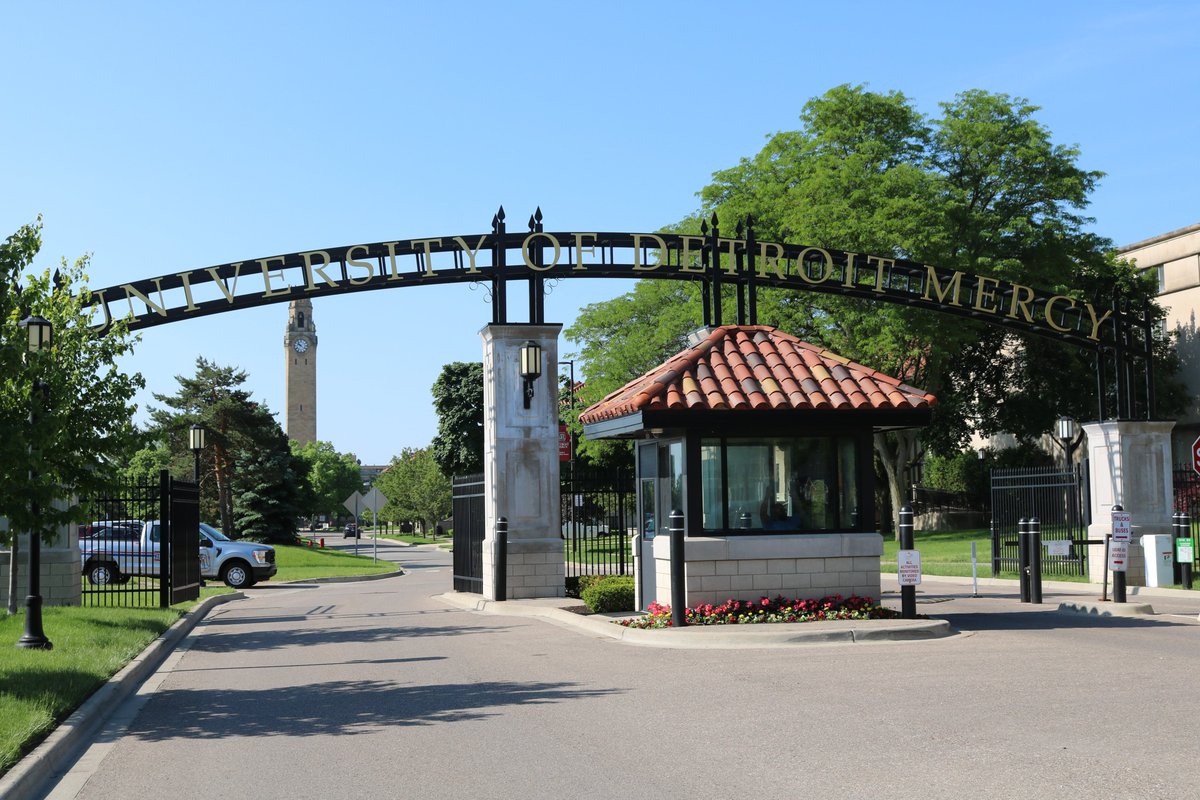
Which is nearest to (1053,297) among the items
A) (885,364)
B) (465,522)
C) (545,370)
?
(545,370)

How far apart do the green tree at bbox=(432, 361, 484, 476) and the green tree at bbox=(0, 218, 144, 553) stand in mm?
57552

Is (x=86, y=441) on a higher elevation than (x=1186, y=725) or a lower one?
higher

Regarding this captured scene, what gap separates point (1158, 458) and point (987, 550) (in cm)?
1322

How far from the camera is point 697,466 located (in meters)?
15.4

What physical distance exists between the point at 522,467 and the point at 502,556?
1617 mm

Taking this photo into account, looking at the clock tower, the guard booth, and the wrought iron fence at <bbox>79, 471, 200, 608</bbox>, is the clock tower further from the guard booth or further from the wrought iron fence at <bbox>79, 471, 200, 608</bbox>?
the guard booth

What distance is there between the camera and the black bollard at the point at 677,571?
14953mm

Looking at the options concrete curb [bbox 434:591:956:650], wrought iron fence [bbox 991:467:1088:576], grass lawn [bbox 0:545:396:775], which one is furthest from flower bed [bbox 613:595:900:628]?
wrought iron fence [bbox 991:467:1088:576]

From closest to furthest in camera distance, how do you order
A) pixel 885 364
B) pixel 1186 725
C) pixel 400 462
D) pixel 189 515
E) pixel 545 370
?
pixel 1186 725 → pixel 545 370 → pixel 189 515 → pixel 885 364 → pixel 400 462

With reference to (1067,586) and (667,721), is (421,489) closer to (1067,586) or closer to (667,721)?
(1067,586)

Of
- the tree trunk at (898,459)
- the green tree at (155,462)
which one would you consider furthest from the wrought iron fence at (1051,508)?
the green tree at (155,462)

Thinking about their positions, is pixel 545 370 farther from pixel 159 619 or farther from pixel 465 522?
pixel 159 619

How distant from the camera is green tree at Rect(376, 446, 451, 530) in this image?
95938 millimetres

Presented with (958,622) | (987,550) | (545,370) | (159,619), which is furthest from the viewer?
(987,550)
